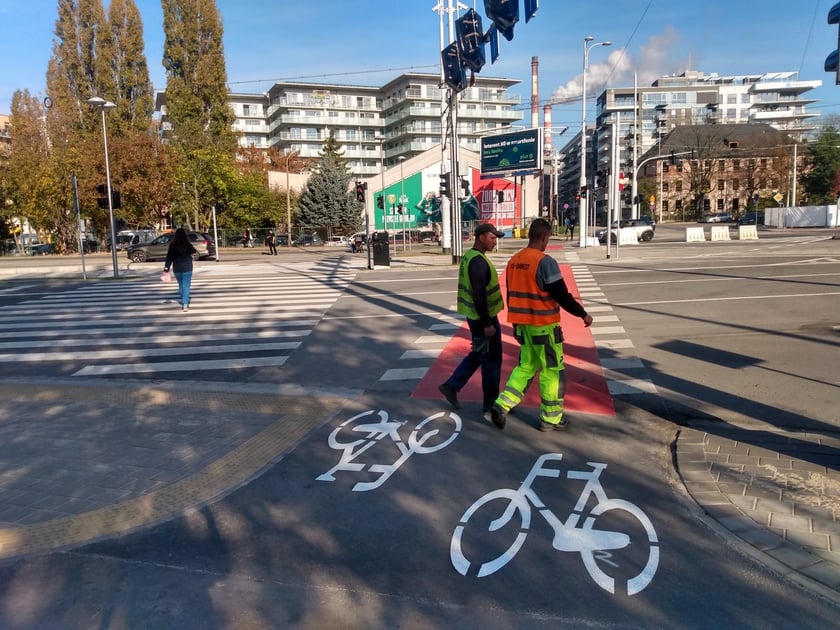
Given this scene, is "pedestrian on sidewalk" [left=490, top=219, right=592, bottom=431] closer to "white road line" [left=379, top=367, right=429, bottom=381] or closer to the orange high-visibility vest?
the orange high-visibility vest

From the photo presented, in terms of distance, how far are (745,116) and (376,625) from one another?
133 meters

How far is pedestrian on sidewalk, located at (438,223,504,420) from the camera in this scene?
6062 millimetres

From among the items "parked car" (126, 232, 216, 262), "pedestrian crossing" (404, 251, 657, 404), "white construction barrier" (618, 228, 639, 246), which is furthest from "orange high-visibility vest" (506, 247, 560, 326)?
"white construction barrier" (618, 228, 639, 246)

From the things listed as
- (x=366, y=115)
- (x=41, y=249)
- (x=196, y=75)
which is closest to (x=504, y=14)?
(x=196, y=75)

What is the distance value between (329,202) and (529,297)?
58.0m

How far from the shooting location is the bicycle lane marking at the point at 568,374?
6906mm

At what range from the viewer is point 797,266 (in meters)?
20.7

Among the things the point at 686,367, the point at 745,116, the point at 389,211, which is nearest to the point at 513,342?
the point at 686,367

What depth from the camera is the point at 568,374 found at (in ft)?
26.3

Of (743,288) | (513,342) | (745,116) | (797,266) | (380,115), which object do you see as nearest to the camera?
(513,342)

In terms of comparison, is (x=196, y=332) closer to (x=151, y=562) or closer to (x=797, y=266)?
(x=151, y=562)

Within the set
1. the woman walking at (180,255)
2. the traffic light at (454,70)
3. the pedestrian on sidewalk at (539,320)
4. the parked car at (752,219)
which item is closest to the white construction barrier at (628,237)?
the traffic light at (454,70)

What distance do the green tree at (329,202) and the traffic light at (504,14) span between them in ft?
143

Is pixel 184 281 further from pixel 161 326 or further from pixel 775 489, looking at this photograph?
pixel 775 489
